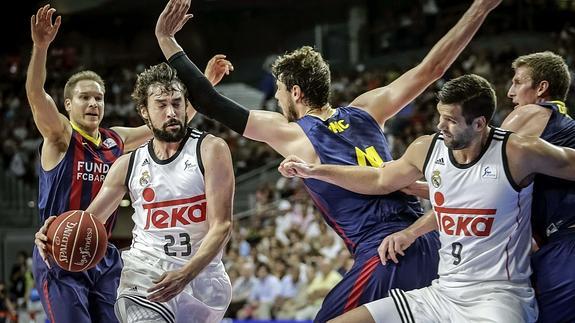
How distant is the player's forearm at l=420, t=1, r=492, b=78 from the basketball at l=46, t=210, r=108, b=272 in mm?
2116

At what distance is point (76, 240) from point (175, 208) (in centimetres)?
58

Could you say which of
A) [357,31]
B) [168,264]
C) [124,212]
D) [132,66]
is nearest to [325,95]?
[168,264]

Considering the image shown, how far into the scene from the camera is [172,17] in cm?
532

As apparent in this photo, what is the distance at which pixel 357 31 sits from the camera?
2075 centimetres

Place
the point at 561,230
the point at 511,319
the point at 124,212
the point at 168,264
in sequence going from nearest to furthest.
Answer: the point at 511,319 → the point at 561,230 → the point at 168,264 → the point at 124,212

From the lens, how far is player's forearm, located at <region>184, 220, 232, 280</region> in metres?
4.59

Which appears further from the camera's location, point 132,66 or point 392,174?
point 132,66

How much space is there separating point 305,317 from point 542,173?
22.8ft

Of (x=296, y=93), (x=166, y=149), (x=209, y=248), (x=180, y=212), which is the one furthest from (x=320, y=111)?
(x=209, y=248)

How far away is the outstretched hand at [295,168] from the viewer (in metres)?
4.55

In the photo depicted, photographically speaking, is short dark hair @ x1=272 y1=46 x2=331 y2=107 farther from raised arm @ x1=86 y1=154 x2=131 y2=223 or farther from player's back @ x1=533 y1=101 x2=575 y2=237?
player's back @ x1=533 y1=101 x2=575 y2=237

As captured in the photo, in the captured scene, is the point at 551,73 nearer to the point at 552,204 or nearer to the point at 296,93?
the point at 552,204

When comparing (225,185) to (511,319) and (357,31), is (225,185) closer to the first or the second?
(511,319)

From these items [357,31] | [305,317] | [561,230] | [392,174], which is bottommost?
[305,317]
